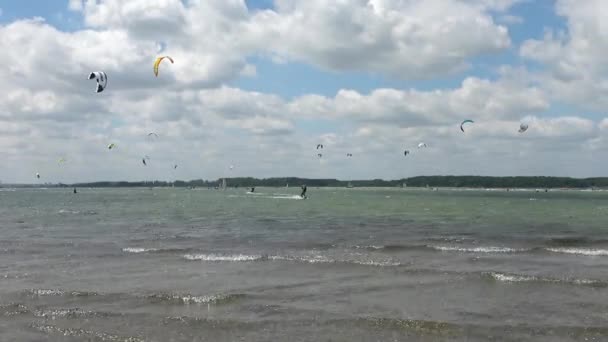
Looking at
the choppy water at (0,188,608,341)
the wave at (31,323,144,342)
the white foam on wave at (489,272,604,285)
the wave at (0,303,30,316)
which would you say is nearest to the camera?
the wave at (31,323,144,342)

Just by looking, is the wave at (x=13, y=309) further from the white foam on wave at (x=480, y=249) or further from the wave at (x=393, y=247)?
the white foam on wave at (x=480, y=249)

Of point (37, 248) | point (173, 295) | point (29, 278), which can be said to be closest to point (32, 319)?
point (173, 295)

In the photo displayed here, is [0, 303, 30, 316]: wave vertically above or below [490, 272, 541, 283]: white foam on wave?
below

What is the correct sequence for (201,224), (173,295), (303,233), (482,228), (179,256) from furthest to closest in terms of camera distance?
(201,224)
(482,228)
(303,233)
(179,256)
(173,295)

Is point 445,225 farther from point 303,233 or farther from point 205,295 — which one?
point 205,295

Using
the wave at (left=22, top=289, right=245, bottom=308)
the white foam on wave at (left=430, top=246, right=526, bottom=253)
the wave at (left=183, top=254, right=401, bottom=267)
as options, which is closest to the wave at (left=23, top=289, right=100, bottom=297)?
the wave at (left=22, top=289, right=245, bottom=308)

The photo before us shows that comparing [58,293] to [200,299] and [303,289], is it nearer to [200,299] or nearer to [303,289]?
[200,299]

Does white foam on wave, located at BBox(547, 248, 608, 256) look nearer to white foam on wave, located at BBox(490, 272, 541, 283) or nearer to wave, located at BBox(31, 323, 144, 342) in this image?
white foam on wave, located at BBox(490, 272, 541, 283)

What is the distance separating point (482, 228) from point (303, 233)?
1295 cm

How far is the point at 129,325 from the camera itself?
11.5m

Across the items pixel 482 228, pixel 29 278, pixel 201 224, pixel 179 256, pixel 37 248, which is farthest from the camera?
pixel 201 224

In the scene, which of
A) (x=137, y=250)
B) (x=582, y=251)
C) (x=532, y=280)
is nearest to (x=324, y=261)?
(x=532, y=280)

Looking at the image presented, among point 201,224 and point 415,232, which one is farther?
point 201,224

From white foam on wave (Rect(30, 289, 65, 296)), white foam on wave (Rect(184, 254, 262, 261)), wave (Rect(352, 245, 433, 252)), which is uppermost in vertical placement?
wave (Rect(352, 245, 433, 252))
